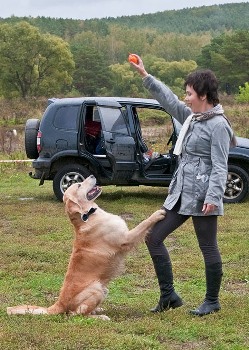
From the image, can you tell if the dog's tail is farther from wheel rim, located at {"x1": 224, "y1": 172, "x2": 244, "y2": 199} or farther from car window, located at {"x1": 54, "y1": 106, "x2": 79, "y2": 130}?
wheel rim, located at {"x1": 224, "y1": 172, "x2": 244, "y2": 199}

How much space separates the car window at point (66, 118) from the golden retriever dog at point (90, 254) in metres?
6.24

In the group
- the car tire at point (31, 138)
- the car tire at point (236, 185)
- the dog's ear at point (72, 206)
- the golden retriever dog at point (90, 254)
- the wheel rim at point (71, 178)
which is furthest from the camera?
the car tire at point (31, 138)

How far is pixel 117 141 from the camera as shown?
11070 mm

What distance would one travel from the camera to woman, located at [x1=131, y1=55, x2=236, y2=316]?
461 cm

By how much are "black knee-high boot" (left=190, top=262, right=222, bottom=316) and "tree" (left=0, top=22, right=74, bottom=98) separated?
72.7 meters

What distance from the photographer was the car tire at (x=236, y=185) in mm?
11328

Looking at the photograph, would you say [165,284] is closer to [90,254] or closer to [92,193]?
[90,254]

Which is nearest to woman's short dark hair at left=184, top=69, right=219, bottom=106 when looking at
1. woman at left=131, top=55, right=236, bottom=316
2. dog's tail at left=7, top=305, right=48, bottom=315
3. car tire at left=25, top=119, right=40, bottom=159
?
woman at left=131, top=55, right=236, bottom=316

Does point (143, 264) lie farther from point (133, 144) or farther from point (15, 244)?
point (133, 144)

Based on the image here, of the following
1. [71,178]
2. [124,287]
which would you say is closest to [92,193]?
[124,287]

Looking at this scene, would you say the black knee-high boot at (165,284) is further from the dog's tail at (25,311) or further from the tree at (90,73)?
the tree at (90,73)

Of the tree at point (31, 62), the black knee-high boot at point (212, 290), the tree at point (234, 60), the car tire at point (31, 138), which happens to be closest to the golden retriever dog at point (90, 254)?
the black knee-high boot at point (212, 290)

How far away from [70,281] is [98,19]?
171091mm

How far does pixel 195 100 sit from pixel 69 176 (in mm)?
7052
